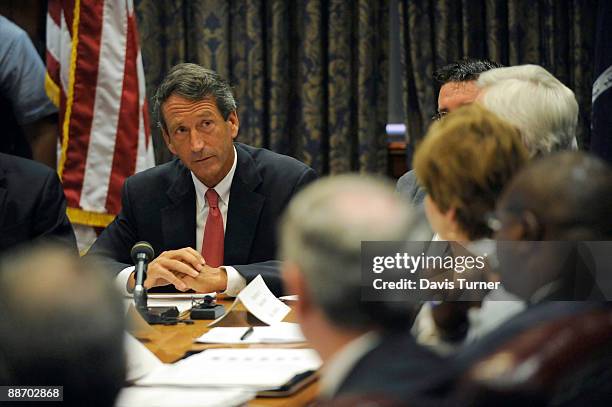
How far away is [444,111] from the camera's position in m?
3.28

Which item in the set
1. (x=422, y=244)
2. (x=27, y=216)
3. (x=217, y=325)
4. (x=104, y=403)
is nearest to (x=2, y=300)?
(x=104, y=403)

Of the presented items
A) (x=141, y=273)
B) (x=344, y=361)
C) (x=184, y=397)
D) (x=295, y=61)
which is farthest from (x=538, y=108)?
(x=295, y=61)

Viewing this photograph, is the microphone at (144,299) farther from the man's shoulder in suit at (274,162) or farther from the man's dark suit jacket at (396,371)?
the man's dark suit jacket at (396,371)

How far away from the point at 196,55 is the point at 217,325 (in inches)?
120

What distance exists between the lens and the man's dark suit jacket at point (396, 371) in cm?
88

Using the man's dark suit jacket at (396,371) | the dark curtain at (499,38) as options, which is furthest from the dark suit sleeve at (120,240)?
the man's dark suit jacket at (396,371)

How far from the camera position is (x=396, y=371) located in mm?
917

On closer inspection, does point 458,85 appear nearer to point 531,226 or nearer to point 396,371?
point 531,226

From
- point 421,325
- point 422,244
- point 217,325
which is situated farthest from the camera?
point 217,325

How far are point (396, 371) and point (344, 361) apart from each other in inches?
4.0

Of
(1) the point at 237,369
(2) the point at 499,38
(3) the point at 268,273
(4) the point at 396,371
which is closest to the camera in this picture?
(4) the point at 396,371

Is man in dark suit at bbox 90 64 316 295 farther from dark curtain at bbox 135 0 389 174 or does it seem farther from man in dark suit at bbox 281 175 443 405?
man in dark suit at bbox 281 175 443 405

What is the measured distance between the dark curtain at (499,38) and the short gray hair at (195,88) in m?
1.91

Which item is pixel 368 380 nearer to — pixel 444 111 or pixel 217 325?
pixel 217 325
